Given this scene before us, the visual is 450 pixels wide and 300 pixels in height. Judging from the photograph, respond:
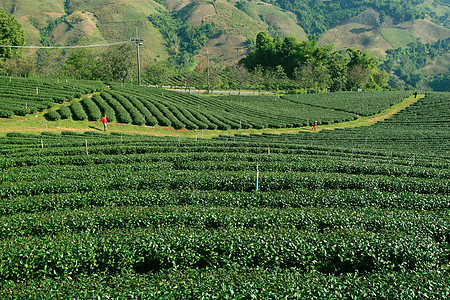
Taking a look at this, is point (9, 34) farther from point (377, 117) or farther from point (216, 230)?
point (377, 117)

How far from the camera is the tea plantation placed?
9.38 meters

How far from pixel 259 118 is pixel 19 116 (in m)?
39.3

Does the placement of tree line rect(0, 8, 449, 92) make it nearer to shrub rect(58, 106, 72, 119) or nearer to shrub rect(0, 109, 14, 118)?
shrub rect(58, 106, 72, 119)

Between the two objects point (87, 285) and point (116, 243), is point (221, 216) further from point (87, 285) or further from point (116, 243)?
point (87, 285)

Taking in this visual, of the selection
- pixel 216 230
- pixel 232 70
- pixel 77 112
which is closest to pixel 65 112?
pixel 77 112

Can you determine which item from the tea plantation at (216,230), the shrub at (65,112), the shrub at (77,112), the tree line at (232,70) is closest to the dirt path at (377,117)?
the tree line at (232,70)

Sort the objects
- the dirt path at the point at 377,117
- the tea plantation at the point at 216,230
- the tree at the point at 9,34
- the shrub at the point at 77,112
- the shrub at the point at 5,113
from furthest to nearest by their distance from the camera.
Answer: the tree at the point at 9,34
the dirt path at the point at 377,117
the shrub at the point at 77,112
the shrub at the point at 5,113
the tea plantation at the point at 216,230

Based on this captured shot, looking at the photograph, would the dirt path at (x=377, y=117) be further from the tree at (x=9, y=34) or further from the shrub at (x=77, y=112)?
the tree at (x=9, y=34)

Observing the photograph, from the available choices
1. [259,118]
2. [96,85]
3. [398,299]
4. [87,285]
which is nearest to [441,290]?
[398,299]

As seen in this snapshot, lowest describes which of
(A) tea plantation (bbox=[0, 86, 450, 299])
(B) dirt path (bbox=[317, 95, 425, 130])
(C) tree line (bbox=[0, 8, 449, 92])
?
(A) tea plantation (bbox=[0, 86, 450, 299])

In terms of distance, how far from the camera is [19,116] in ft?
128

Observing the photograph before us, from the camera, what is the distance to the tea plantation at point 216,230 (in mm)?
9383

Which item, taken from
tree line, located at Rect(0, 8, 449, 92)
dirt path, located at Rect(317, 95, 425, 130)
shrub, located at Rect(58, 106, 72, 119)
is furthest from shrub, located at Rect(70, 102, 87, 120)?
tree line, located at Rect(0, 8, 449, 92)

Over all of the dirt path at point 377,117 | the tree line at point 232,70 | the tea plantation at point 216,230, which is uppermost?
the tree line at point 232,70
